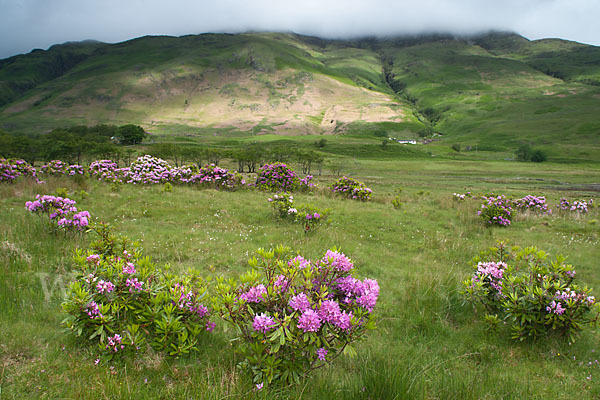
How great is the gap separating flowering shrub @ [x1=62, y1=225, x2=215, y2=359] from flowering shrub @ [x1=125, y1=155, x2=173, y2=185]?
16.7 metres

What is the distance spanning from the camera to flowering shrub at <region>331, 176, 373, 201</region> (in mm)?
20641

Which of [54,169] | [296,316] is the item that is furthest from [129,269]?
[54,169]

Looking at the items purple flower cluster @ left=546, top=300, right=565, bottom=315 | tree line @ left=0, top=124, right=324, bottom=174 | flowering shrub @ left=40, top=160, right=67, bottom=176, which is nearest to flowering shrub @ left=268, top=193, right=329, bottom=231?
purple flower cluster @ left=546, top=300, right=565, bottom=315

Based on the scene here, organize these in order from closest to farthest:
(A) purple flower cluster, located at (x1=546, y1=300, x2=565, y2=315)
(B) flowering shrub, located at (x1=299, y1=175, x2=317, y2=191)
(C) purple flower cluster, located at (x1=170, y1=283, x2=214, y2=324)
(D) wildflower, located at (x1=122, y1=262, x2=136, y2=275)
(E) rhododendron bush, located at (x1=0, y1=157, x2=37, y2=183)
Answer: (C) purple flower cluster, located at (x1=170, y1=283, x2=214, y2=324) < (D) wildflower, located at (x1=122, y1=262, x2=136, y2=275) < (A) purple flower cluster, located at (x1=546, y1=300, x2=565, y2=315) < (E) rhododendron bush, located at (x1=0, y1=157, x2=37, y2=183) < (B) flowering shrub, located at (x1=299, y1=175, x2=317, y2=191)

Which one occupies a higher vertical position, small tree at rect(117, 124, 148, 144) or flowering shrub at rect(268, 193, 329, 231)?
small tree at rect(117, 124, 148, 144)

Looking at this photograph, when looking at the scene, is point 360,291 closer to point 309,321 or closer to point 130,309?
point 309,321

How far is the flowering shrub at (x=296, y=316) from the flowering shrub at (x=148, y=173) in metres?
18.2

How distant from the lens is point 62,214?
8.16 meters

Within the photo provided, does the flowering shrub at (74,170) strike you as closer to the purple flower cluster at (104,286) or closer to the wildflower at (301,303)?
the purple flower cluster at (104,286)

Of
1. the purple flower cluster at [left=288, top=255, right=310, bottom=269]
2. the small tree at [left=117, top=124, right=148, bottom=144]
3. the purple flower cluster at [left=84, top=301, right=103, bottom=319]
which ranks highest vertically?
the small tree at [left=117, top=124, right=148, bottom=144]

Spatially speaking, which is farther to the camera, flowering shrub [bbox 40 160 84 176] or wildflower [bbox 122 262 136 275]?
flowering shrub [bbox 40 160 84 176]

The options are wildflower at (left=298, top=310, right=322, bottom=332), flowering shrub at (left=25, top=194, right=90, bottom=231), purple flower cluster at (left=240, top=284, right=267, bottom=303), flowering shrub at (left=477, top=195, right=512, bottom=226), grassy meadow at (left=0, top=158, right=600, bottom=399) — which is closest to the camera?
wildflower at (left=298, top=310, right=322, bottom=332)

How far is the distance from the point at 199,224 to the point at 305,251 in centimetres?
478

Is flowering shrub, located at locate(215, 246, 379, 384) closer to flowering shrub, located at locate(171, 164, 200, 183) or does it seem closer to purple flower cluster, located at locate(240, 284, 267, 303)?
purple flower cluster, located at locate(240, 284, 267, 303)
